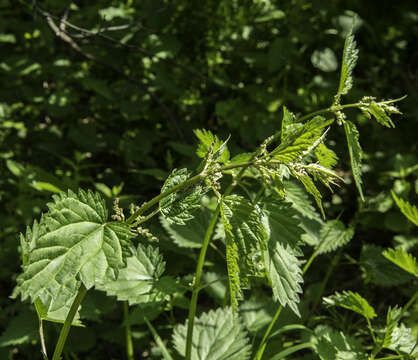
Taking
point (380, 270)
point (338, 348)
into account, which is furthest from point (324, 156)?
point (380, 270)

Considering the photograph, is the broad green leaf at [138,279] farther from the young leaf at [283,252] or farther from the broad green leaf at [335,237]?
the broad green leaf at [335,237]

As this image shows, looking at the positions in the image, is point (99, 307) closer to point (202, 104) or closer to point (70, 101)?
point (70, 101)

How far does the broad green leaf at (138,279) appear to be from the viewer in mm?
1410

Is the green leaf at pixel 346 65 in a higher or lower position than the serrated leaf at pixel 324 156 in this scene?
higher

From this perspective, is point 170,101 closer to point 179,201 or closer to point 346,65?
point 346,65

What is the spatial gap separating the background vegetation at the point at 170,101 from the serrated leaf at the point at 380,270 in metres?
0.01

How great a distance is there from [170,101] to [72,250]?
2107mm

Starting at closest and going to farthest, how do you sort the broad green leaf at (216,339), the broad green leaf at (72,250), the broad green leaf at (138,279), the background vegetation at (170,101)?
the broad green leaf at (72,250) → the broad green leaf at (138,279) → the broad green leaf at (216,339) → the background vegetation at (170,101)

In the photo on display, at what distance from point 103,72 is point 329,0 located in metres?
1.46

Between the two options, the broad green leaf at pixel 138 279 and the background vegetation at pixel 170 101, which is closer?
the broad green leaf at pixel 138 279

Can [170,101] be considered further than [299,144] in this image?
Yes

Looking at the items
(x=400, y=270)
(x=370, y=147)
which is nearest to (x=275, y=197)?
(x=400, y=270)

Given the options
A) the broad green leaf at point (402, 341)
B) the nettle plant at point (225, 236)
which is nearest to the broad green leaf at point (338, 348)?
the nettle plant at point (225, 236)

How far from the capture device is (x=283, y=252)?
1.23 metres
